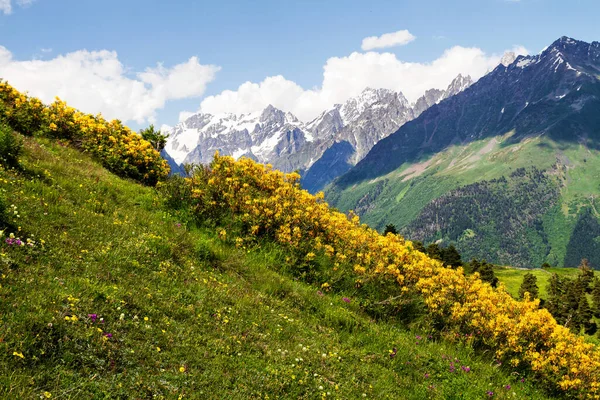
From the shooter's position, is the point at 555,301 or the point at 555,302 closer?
the point at 555,302

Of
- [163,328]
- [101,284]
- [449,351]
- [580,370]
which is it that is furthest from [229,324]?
[580,370]

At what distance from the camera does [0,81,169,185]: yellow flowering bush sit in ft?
58.2

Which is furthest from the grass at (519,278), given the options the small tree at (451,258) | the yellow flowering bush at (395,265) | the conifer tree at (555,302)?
the yellow flowering bush at (395,265)

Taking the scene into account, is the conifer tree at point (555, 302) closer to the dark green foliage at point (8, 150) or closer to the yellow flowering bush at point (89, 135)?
the yellow flowering bush at point (89, 135)

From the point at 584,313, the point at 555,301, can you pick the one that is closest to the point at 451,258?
the point at 555,301

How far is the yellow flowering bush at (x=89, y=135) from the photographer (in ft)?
58.2

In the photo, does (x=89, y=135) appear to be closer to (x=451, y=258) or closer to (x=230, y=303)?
(x=230, y=303)

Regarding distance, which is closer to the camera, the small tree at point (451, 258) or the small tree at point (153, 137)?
the small tree at point (153, 137)

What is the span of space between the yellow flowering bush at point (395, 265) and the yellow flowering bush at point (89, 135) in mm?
4399

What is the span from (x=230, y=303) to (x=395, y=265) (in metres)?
6.88

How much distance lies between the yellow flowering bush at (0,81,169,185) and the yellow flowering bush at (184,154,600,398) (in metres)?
4.40

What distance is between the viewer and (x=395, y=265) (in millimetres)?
13539

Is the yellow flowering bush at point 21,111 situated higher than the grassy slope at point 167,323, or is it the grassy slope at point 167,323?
the yellow flowering bush at point 21,111

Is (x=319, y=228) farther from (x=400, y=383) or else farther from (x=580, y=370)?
(x=580, y=370)
